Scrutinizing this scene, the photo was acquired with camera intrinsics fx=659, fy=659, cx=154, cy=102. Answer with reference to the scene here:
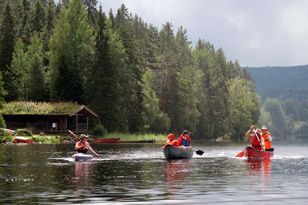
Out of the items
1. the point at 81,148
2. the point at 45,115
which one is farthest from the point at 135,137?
the point at 81,148

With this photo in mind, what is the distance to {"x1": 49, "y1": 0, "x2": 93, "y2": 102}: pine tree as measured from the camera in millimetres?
98250

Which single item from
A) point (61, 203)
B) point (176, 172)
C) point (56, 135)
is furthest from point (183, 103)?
point (61, 203)

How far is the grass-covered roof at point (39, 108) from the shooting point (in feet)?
298

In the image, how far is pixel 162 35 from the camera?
146500mm

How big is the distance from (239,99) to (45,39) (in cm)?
5146

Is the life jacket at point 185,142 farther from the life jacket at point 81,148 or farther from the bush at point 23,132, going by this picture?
the bush at point 23,132

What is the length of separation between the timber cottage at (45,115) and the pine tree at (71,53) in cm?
428

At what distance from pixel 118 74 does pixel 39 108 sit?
13.8m

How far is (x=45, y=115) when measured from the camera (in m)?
91.4

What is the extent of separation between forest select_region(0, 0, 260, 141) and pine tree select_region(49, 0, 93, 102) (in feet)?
0.49

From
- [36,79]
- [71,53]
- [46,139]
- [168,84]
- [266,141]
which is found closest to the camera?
[266,141]

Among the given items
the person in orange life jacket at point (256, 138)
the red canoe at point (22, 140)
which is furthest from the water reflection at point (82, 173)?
the red canoe at point (22, 140)

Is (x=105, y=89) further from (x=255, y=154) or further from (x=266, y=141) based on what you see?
(x=255, y=154)

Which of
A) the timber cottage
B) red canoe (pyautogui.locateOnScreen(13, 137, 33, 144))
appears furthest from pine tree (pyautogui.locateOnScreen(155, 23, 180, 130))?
red canoe (pyautogui.locateOnScreen(13, 137, 33, 144))
